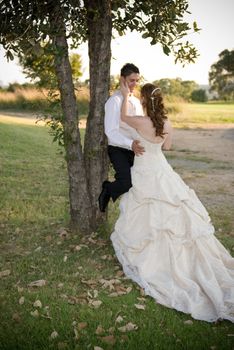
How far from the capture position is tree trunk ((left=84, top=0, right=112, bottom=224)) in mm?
6746

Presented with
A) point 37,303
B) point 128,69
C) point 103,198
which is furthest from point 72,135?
point 37,303

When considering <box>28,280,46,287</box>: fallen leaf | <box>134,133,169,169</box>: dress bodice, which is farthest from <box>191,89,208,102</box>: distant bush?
<box>28,280,46,287</box>: fallen leaf

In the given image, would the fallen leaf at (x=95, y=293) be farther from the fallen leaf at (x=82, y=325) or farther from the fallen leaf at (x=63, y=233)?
the fallen leaf at (x=63, y=233)

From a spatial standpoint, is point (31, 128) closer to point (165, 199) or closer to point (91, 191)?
point (91, 191)

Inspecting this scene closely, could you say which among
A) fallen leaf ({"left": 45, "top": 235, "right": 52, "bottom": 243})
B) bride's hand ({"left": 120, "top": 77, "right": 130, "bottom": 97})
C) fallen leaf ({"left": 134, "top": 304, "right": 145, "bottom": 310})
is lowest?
fallen leaf ({"left": 134, "top": 304, "right": 145, "bottom": 310})

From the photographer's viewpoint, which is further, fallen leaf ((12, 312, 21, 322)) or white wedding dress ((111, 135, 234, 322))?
white wedding dress ((111, 135, 234, 322))

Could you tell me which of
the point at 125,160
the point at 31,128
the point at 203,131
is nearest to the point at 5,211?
the point at 125,160

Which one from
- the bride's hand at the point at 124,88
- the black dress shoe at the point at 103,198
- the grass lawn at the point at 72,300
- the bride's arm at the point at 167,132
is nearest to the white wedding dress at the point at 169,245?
the bride's arm at the point at 167,132

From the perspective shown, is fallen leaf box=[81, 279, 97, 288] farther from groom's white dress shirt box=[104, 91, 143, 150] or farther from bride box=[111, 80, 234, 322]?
groom's white dress shirt box=[104, 91, 143, 150]

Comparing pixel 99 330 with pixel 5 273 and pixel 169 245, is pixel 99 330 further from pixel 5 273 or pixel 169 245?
pixel 5 273

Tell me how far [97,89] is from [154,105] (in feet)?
4.49

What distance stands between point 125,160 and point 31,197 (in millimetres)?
4191

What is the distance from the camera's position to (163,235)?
5.93m

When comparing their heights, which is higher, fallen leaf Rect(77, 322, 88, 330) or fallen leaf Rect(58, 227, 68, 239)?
fallen leaf Rect(58, 227, 68, 239)
